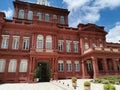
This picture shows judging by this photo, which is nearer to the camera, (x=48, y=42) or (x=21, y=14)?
(x=48, y=42)

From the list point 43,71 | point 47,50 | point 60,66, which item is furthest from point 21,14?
point 60,66

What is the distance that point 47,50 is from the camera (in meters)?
21.6

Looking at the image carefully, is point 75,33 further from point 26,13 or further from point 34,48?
point 26,13

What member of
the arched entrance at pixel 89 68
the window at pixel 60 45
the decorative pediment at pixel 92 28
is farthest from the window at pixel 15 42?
the arched entrance at pixel 89 68

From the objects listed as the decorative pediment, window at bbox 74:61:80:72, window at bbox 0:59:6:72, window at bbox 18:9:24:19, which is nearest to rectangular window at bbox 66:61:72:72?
window at bbox 74:61:80:72

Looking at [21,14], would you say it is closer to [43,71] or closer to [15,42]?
[15,42]

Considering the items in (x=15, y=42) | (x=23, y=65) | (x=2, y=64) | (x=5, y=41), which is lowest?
(x=23, y=65)

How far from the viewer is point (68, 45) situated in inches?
961

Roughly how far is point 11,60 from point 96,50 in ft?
48.6

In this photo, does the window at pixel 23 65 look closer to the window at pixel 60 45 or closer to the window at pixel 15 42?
the window at pixel 15 42

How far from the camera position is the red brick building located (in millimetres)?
20234

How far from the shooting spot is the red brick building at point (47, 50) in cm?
2023

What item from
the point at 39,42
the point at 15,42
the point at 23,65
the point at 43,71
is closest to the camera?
the point at 23,65

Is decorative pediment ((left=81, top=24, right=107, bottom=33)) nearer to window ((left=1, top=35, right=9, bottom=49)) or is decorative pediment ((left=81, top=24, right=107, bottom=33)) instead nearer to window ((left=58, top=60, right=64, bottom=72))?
window ((left=58, top=60, right=64, bottom=72))
